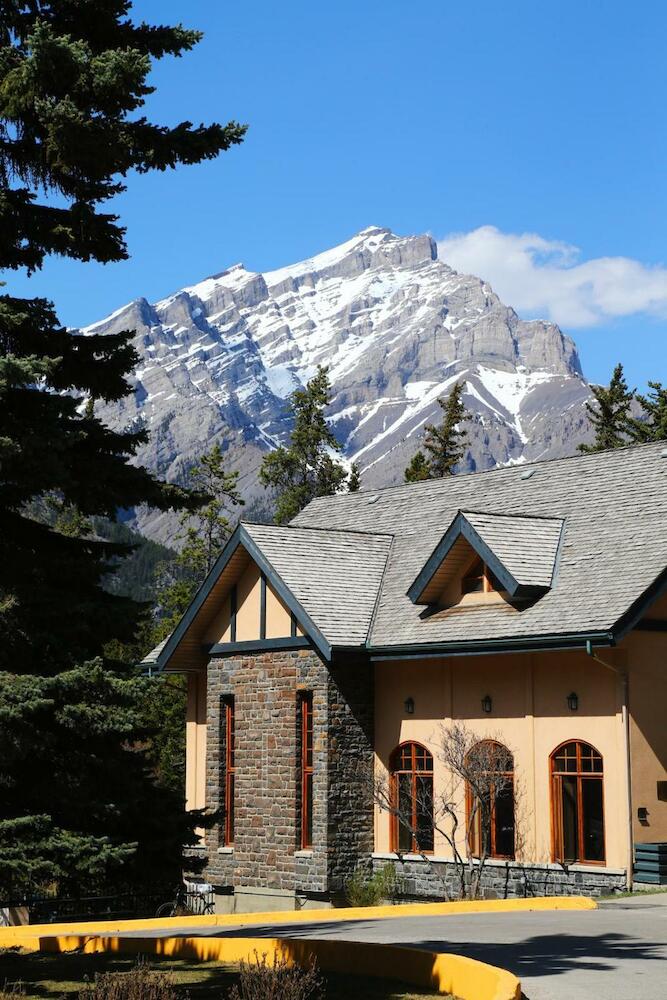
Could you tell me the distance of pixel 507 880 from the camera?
23.2 m

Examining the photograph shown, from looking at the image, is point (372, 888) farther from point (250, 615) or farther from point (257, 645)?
point (250, 615)

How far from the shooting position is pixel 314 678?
26188 millimetres

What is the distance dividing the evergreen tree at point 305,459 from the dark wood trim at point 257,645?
3278cm

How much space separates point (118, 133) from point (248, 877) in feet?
58.5

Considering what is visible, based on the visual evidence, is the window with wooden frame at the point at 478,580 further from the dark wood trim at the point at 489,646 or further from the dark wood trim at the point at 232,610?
the dark wood trim at the point at 232,610

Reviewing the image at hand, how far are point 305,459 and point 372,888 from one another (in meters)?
39.5

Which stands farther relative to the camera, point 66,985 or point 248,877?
point 248,877

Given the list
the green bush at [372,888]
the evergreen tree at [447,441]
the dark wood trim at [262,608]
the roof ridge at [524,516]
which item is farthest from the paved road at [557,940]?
the evergreen tree at [447,441]

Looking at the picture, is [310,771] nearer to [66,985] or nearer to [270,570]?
[270,570]

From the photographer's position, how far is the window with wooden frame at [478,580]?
24.8m

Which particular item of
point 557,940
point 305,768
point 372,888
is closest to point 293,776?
point 305,768

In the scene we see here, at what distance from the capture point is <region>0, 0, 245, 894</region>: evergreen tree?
1219 cm

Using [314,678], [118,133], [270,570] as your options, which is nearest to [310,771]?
[314,678]

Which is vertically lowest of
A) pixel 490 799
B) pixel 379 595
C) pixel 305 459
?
pixel 490 799
